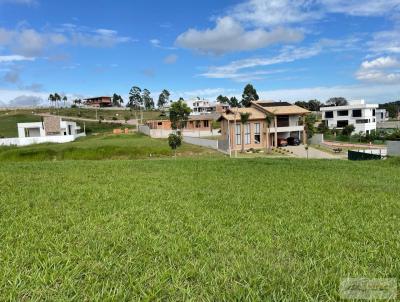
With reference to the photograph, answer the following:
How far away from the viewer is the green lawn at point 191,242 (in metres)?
3.04

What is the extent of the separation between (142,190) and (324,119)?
6598 cm

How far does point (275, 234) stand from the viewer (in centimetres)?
460

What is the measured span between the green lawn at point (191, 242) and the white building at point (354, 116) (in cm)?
5960

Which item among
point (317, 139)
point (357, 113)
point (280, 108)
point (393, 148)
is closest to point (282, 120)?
point (280, 108)

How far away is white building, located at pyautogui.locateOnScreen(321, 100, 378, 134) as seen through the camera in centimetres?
6175

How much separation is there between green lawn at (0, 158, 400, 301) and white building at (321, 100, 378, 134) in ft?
196

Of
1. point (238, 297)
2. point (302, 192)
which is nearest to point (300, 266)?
point (238, 297)

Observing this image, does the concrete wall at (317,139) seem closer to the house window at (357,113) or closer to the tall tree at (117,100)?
the house window at (357,113)

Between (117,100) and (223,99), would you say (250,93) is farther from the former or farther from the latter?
(117,100)

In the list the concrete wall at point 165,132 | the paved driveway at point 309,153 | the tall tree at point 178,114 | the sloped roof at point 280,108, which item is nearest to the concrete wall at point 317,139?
the sloped roof at point 280,108

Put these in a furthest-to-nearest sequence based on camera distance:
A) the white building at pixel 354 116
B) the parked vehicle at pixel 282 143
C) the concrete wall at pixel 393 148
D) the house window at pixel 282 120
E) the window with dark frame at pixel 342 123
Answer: the window with dark frame at pixel 342 123 < the white building at pixel 354 116 < the house window at pixel 282 120 < the parked vehicle at pixel 282 143 < the concrete wall at pixel 393 148

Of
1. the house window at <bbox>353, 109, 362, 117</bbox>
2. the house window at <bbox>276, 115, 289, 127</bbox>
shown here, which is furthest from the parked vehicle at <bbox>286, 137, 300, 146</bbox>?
the house window at <bbox>353, 109, 362, 117</bbox>

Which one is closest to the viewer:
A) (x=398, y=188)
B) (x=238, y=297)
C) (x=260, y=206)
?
(x=238, y=297)

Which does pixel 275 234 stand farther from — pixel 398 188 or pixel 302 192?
pixel 398 188
